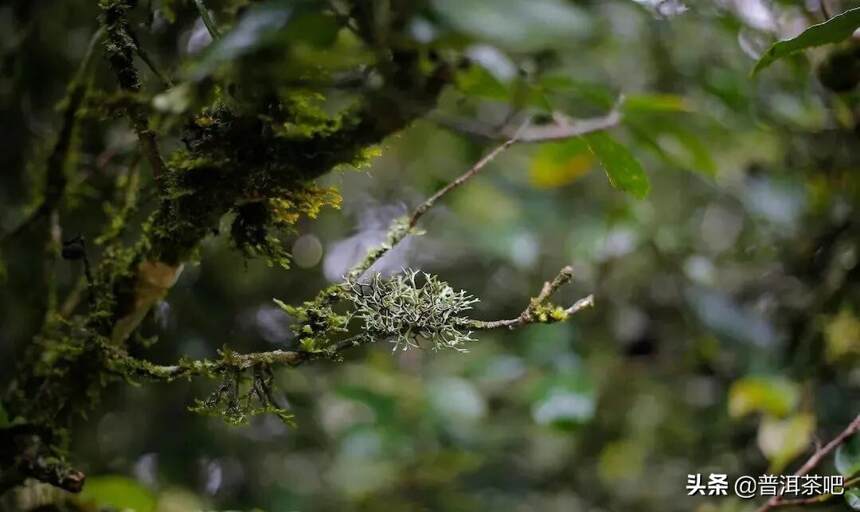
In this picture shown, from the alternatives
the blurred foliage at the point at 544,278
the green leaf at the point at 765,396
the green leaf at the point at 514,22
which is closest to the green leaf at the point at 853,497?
the blurred foliage at the point at 544,278

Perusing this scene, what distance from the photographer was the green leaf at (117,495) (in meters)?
0.65

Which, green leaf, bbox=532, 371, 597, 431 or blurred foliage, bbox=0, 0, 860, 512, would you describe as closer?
blurred foliage, bbox=0, 0, 860, 512

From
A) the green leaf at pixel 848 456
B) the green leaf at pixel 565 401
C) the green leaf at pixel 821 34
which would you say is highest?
the green leaf at pixel 821 34

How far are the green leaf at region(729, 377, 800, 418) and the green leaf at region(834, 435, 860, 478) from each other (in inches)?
10.0

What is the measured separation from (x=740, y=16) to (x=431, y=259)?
54 centimetres

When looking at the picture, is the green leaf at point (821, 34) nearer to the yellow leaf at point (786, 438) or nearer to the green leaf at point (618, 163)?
the green leaf at point (618, 163)

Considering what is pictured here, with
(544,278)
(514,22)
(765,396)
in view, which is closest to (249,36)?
(514,22)

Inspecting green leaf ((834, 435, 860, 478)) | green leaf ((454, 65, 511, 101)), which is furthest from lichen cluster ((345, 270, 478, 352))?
green leaf ((834, 435, 860, 478))

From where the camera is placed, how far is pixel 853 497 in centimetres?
60

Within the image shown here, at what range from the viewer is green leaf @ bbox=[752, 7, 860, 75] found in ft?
1.68

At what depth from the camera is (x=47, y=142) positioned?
691 millimetres

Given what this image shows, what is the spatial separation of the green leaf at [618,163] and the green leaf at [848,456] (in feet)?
1.00

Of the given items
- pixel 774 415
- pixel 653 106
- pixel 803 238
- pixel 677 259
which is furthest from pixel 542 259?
pixel 653 106

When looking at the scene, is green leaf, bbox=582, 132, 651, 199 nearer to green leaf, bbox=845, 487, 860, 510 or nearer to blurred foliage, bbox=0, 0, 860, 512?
blurred foliage, bbox=0, 0, 860, 512
